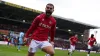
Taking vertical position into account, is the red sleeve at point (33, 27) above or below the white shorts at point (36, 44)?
above

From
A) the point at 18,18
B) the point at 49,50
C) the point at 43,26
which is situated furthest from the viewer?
the point at 18,18

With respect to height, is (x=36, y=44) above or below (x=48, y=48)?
above

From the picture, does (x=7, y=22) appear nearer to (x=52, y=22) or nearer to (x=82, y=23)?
(x=82, y=23)

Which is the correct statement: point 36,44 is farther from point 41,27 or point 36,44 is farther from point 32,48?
point 41,27

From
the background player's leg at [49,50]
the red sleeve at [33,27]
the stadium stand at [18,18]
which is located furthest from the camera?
the stadium stand at [18,18]


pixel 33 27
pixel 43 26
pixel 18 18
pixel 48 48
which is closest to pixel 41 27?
pixel 43 26

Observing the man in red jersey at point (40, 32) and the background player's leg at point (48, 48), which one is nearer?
the background player's leg at point (48, 48)

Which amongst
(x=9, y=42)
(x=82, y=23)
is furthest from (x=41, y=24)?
(x=82, y=23)

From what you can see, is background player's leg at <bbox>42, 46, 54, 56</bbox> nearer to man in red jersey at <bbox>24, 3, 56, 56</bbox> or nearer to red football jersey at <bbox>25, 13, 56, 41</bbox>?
man in red jersey at <bbox>24, 3, 56, 56</bbox>

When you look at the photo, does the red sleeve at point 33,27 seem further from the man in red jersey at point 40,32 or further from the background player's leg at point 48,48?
the background player's leg at point 48,48

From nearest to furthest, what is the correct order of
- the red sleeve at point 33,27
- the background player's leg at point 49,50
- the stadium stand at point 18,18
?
the background player's leg at point 49,50
the red sleeve at point 33,27
the stadium stand at point 18,18

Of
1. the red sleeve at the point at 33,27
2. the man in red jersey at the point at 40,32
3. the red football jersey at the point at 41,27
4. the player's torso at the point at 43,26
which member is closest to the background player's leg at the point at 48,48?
the man in red jersey at the point at 40,32

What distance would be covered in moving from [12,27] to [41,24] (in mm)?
52597

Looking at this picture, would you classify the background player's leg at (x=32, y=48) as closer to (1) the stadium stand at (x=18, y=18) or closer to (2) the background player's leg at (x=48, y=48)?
(2) the background player's leg at (x=48, y=48)
